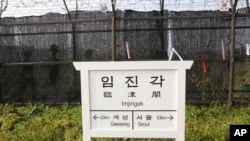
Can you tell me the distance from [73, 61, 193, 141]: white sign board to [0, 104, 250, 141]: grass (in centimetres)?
105

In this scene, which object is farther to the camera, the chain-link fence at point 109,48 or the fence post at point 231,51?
the chain-link fence at point 109,48

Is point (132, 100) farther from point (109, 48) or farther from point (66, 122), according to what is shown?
point (109, 48)

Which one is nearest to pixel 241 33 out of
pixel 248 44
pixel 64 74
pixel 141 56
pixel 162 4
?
pixel 248 44

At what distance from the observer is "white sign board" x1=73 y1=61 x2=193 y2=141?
2.96 m

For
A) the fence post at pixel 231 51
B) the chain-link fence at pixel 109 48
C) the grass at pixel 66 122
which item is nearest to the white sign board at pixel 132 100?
the grass at pixel 66 122

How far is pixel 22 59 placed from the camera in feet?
19.8

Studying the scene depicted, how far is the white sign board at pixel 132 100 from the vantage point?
117 inches

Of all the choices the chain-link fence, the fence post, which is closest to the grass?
the fence post

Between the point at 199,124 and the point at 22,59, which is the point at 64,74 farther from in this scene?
the point at 199,124

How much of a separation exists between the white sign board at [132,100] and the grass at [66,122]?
1.05 meters

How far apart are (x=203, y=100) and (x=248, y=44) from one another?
4.48ft

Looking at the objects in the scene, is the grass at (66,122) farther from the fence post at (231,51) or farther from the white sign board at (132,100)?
the white sign board at (132,100)

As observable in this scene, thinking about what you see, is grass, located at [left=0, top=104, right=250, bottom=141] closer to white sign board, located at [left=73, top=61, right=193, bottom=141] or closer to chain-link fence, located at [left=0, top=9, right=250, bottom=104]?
chain-link fence, located at [left=0, top=9, right=250, bottom=104]

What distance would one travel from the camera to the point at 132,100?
301 cm
